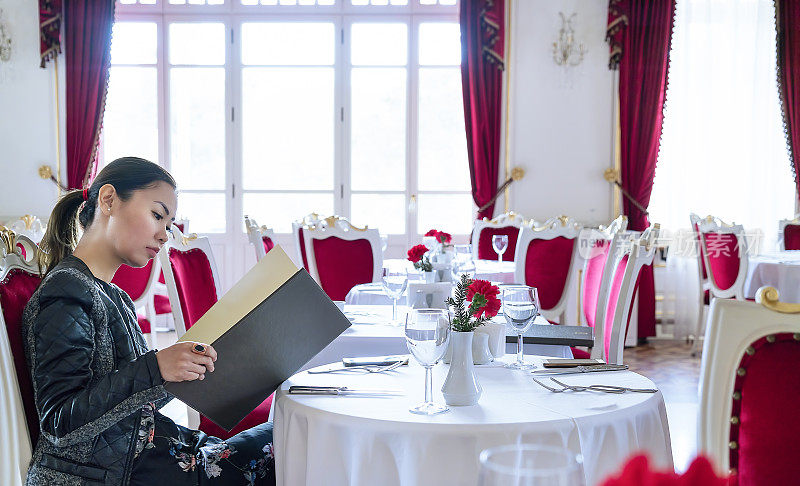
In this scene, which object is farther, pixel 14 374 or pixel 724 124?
pixel 724 124

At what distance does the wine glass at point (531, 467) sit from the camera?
0.46 metres

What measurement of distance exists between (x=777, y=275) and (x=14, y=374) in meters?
4.15

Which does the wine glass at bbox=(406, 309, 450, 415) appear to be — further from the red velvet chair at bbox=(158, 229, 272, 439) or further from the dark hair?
the red velvet chair at bbox=(158, 229, 272, 439)

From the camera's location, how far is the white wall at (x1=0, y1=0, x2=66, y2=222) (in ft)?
19.6

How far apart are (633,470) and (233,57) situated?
6.11 meters

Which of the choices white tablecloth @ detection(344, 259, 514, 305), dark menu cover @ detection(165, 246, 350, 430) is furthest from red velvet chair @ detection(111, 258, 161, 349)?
dark menu cover @ detection(165, 246, 350, 430)

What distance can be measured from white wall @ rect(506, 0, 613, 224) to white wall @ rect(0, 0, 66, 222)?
353 centimetres

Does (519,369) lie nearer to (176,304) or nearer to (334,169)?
(176,304)

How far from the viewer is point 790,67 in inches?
229

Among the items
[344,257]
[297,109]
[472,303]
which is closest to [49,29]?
[297,109]

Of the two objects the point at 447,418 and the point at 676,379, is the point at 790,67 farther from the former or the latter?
the point at 447,418

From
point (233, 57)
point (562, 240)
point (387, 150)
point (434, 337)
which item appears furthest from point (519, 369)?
point (233, 57)

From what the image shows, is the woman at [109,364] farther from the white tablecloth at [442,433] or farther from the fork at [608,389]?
the fork at [608,389]

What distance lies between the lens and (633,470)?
393 mm
